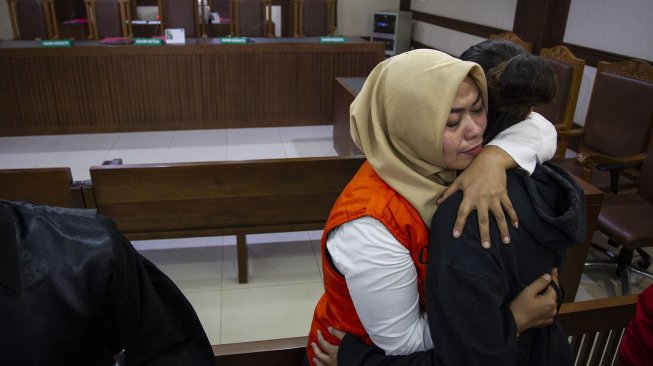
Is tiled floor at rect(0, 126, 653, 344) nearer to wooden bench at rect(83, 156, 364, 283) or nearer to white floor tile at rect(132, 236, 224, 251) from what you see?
white floor tile at rect(132, 236, 224, 251)

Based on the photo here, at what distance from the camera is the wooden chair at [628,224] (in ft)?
7.11

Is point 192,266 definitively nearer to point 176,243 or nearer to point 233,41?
point 176,243

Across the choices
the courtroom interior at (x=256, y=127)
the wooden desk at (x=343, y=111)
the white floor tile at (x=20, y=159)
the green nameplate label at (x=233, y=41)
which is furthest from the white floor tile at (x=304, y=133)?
the white floor tile at (x=20, y=159)

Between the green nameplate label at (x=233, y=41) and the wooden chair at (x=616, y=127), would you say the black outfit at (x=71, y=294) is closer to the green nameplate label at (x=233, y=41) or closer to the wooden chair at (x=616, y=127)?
the wooden chair at (x=616, y=127)

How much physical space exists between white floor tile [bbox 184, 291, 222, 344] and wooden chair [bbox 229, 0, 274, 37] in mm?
4766

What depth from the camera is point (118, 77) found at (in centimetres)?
447

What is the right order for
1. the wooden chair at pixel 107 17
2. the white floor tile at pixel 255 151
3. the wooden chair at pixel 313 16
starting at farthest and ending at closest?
the wooden chair at pixel 313 16 → the wooden chair at pixel 107 17 → the white floor tile at pixel 255 151

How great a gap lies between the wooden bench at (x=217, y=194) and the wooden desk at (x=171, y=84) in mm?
2696

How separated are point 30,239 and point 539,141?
0.88 m

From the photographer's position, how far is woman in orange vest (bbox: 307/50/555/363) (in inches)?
30.5

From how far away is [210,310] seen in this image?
2.29m

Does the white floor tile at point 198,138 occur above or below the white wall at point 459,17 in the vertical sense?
below

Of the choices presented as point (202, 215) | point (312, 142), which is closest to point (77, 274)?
point (202, 215)

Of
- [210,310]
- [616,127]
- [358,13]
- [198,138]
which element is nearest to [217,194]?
[210,310]
